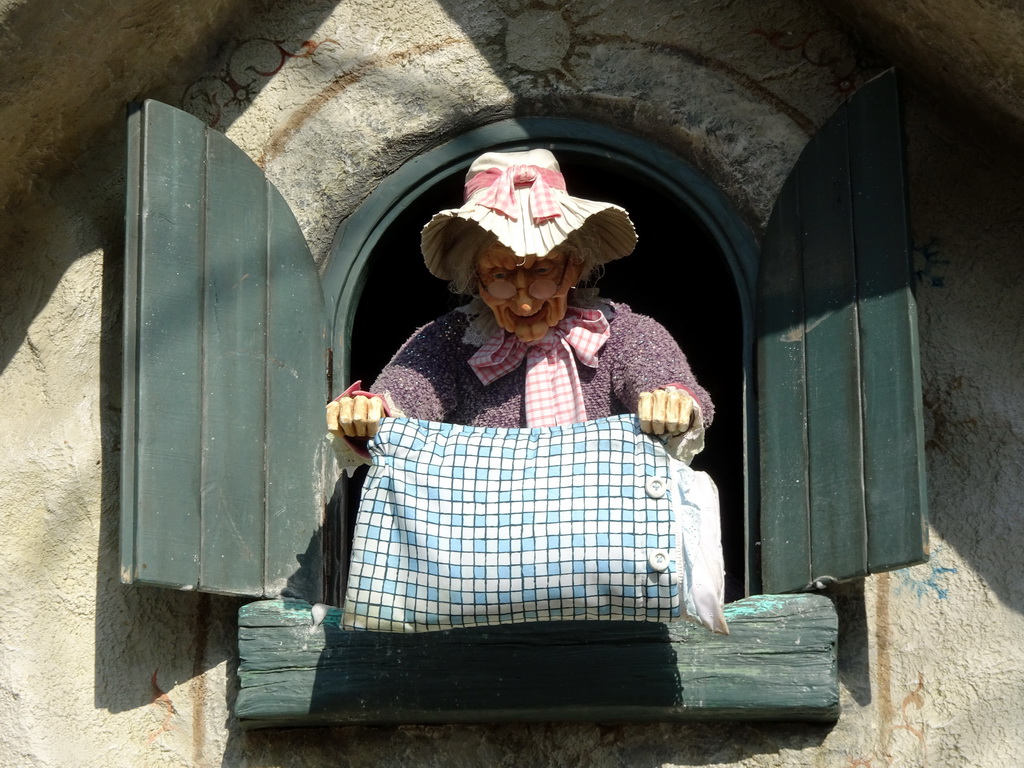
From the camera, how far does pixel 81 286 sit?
146 inches

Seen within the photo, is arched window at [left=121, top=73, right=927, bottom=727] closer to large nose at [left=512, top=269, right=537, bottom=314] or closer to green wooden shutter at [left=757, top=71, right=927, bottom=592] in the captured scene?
green wooden shutter at [left=757, top=71, right=927, bottom=592]

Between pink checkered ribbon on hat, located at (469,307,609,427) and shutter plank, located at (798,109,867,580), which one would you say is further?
pink checkered ribbon on hat, located at (469,307,609,427)

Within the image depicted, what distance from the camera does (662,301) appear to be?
4.62 metres

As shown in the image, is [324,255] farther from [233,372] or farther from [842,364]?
[842,364]

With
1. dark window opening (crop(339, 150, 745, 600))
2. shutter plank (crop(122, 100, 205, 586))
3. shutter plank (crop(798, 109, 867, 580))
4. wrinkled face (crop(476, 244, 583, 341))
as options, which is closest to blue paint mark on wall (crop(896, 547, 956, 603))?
shutter plank (crop(798, 109, 867, 580))

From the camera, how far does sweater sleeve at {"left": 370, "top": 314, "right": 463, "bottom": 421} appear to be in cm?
354

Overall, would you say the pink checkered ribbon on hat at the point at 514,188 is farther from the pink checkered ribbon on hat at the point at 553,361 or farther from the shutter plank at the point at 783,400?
the shutter plank at the point at 783,400

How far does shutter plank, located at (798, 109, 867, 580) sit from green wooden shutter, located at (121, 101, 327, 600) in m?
0.95

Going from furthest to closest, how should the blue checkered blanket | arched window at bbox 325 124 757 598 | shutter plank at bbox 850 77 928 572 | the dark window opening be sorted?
the dark window opening, arched window at bbox 325 124 757 598, shutter plank at bbox 850 77 928 572, the blue checkered blanket

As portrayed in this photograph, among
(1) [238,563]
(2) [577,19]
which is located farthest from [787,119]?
(1) [238,563]

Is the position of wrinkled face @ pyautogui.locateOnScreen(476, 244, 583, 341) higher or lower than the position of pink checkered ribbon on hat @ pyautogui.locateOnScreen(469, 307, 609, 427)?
higher

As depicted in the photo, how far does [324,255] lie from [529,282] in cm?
53

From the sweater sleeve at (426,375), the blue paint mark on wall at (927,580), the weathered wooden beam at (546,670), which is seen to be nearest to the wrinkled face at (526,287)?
the sweater sleeve at (426,375)

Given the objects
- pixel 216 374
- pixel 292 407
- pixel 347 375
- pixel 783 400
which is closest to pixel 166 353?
pixel 216 374
